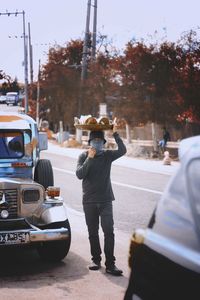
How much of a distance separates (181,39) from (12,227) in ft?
82.5

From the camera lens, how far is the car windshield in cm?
869

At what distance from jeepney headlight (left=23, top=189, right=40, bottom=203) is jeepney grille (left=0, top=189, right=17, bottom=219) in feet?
0.43

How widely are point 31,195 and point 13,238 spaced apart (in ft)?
2.07

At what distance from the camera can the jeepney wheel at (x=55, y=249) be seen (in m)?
8.14

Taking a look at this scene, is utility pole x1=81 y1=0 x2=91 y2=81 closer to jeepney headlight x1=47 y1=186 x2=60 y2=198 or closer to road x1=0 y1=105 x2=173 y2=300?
road x1=0 y1=105 x2=173 y2=300

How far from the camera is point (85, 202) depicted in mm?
7762

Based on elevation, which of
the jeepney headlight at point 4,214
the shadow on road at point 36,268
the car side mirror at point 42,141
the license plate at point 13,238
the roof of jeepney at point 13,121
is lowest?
the shadow on road at point 36,268

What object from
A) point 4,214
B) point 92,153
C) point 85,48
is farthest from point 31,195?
point 85,48

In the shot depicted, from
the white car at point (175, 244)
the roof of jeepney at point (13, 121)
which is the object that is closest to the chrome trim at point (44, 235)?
the roof of jeepney at point (13, 121)

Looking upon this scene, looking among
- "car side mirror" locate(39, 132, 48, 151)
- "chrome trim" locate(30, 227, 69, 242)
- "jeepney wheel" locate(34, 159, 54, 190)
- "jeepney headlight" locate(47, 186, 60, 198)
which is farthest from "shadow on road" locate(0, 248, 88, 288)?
"car side mirror" locate(39, 132, 48, 151)

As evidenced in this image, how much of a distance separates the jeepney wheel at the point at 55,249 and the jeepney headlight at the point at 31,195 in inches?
19.5

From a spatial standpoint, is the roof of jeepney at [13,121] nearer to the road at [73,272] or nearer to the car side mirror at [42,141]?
the car side mirror at [42,141]

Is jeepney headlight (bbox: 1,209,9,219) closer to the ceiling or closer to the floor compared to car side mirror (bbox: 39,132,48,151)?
closer to the floor

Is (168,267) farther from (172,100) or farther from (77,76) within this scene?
(77,76)
